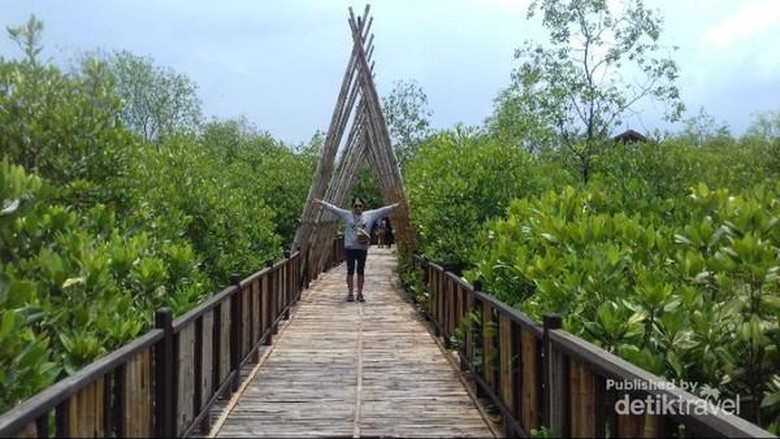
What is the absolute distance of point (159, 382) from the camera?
4.08m

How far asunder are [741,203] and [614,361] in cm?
193

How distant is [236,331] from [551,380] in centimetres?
334

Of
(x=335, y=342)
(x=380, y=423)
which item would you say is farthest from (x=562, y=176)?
(x=380, y=423)

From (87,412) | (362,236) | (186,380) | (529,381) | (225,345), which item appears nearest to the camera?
(87,412)

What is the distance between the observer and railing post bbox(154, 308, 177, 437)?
4.05 m

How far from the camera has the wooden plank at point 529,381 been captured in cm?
434

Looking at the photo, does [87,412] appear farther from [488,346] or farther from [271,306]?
[271,306]

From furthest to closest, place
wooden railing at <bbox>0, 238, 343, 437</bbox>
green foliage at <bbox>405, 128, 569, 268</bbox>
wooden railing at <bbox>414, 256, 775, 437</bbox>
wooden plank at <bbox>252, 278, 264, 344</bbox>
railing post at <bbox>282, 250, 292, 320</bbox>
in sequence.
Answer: railing post at <bbox>282, 250, 292, 320</bbox>, green foliage at <bbox>405, 128, 569, 268</bbox>, wooden plank at <bbox>252, 278, 264, 344</bbox>, wooden railing at <bbox>0, 238, 343, 437</bbox>, wooden railing at <bbox>414, 256, 775, 437</bbox>

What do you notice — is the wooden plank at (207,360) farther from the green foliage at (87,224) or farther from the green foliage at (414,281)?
the green foliage at (414,281)

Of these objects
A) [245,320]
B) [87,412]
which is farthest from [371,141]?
[87,412]

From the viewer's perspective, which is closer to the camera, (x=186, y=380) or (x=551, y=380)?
(x=551, y=380)

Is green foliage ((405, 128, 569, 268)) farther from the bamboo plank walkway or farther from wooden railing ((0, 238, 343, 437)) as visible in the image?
wooden railing ((0, 238, 343, 437))

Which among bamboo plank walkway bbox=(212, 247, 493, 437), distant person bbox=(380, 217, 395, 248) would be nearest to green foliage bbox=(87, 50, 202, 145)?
distant person bbox=(380, 217, 395, 248)

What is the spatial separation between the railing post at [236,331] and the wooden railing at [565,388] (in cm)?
186
